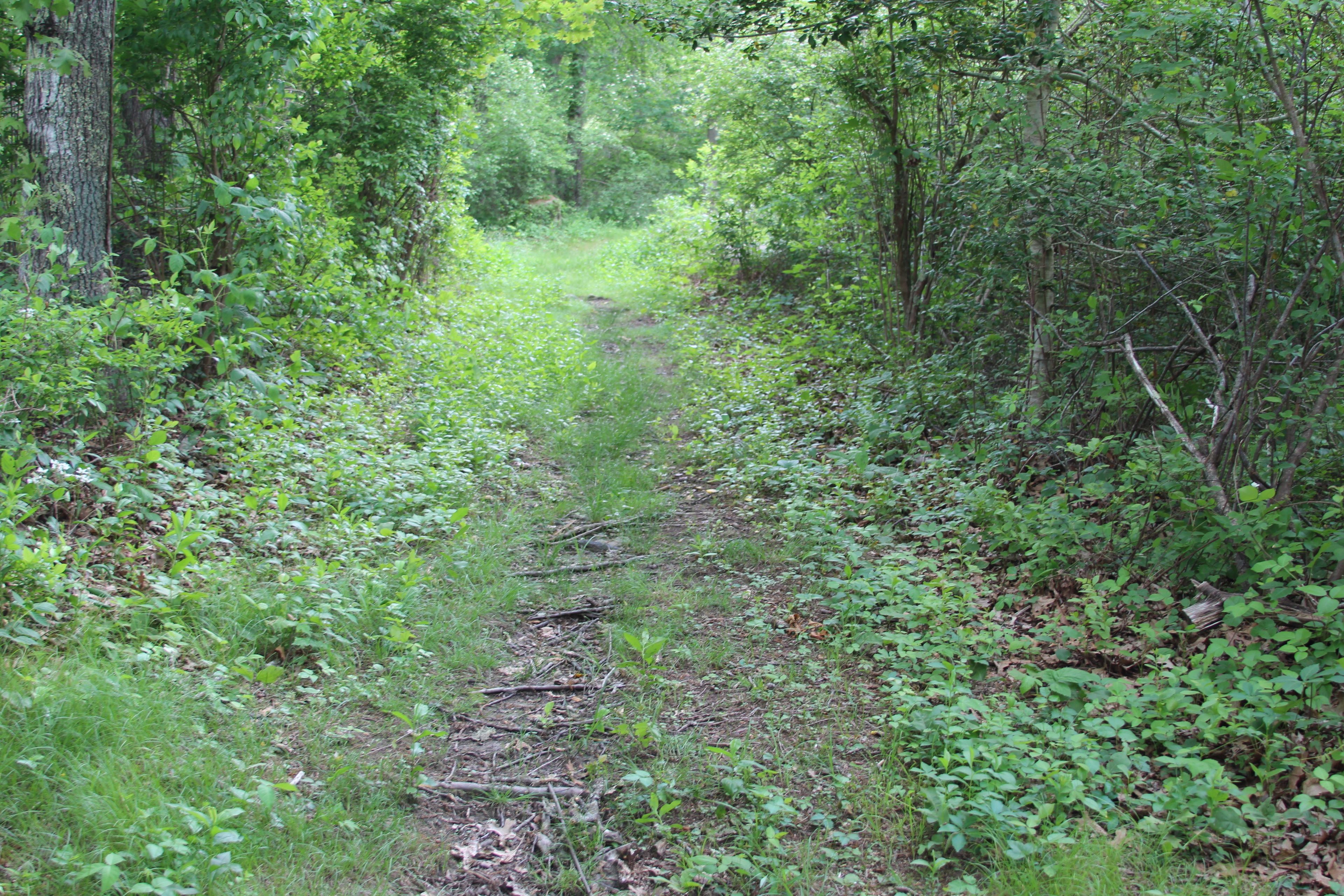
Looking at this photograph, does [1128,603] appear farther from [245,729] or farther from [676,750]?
[245,729]

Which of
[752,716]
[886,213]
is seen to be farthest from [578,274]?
[752,716]

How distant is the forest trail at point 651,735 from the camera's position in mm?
2854

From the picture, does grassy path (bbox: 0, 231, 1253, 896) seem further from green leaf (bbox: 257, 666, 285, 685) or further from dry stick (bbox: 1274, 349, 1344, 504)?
dry stick (bbox: 1274, 349, 1344, 504)

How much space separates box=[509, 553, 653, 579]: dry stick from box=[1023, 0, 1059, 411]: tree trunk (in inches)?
103

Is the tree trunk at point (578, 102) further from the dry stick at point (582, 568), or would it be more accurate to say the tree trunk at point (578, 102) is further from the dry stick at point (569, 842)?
the dry stick at point (569, 842)

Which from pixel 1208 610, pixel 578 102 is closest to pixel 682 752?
pixel 1208 610

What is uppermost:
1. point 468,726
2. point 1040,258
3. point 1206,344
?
point 1040,258

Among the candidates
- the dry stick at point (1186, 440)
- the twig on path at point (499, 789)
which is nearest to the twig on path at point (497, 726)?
the twig on path at point (499, 789)

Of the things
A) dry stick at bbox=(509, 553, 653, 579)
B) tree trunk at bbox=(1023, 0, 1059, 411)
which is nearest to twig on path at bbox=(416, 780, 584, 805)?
dry stick at bbox=(509, 553, 653, 579)

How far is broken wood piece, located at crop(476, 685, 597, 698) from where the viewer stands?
3.86 m

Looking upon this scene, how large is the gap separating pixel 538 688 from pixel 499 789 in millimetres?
722

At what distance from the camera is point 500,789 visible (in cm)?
320

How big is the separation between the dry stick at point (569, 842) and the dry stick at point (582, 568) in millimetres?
1850

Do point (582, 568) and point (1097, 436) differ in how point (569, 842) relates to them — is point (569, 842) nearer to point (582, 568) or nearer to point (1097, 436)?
point (582, 568)
